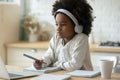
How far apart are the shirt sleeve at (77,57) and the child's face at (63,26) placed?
0.12 metres

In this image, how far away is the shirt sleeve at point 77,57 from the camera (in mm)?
2098

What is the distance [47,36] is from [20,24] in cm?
46

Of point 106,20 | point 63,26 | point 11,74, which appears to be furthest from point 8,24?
point 11,74

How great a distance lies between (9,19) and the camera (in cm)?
407

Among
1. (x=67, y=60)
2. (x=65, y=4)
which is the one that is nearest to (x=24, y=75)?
(x=67, y=60)

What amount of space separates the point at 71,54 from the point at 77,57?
0.12m

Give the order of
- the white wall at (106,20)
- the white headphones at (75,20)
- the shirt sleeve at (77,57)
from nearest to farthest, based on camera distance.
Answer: the shirt sleeve at (77,57), the white headphones at (75,20), the white wall at (106,20)

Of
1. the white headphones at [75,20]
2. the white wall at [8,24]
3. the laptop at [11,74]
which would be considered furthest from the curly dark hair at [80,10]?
the white wall at [8,24]

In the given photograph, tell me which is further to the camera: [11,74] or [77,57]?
[77,57]

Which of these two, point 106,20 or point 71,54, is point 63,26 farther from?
point 106,20

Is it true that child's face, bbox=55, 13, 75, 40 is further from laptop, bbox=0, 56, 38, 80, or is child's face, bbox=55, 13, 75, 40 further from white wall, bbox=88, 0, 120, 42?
white wall, bbox=88, 0, 120, 42

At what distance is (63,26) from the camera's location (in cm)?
230

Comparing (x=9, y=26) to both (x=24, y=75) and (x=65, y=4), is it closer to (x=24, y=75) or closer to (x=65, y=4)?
(x=65, y=4)

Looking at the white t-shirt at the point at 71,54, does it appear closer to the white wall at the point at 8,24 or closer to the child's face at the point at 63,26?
the child's face at the point at 63,26
